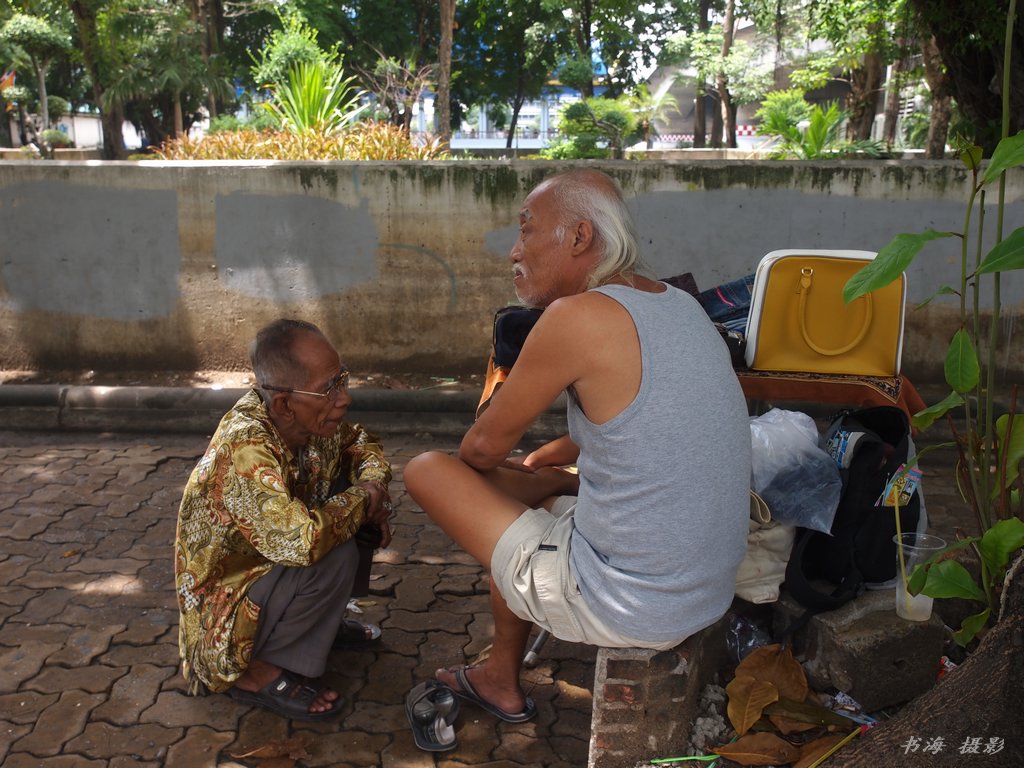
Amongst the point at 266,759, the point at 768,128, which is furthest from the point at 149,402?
the point at 768,128

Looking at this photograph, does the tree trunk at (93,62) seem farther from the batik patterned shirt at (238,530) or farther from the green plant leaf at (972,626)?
the green plant leaf at (972,626)

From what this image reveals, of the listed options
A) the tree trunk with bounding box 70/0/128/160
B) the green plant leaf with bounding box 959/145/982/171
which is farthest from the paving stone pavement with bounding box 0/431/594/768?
the tree trunk with bounding box 70/0/128/160

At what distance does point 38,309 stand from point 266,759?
14.8 ft

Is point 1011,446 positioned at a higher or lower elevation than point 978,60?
lower

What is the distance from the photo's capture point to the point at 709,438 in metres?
2.28

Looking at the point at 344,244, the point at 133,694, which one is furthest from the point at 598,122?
the point at 133,694

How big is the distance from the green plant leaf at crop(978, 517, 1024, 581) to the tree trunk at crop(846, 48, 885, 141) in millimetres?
14082

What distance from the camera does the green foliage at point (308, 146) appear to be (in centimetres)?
757

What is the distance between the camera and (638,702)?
242 centimetres

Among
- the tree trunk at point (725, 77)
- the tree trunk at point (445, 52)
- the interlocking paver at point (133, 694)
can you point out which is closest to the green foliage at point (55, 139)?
the tree trunk at point (445, 52)

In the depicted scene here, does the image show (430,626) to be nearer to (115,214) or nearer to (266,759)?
(266,759)

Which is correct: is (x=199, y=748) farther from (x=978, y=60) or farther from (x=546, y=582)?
(x=978, y=60)

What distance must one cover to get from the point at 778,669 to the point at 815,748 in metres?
0.26

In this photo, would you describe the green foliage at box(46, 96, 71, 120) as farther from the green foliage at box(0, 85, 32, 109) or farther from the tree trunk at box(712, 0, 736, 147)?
the tree trunk at box(712, 0, 736, 147)
